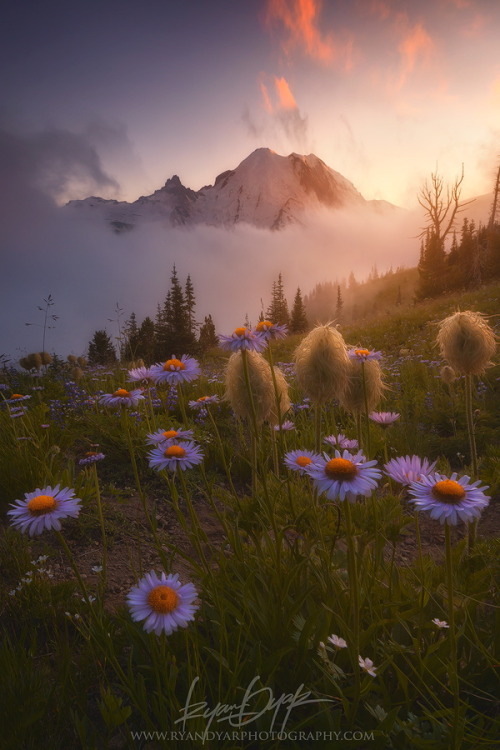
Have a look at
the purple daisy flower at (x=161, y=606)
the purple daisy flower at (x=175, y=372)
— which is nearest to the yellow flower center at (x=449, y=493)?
the purple daisy flower at (x=161, y=606)

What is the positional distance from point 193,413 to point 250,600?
4616mm

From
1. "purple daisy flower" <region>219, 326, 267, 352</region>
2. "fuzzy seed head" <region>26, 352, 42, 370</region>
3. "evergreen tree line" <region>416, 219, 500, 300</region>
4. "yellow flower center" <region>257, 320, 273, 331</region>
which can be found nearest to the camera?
"purple daisy flower" <region>219, 326, 267, 352</region>

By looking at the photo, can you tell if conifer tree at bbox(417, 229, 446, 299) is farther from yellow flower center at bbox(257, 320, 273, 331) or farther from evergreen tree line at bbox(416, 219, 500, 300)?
yellow flower center at bbox(257, 320, 273, 331)

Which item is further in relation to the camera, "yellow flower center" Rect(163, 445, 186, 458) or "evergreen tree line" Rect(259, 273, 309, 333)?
"evergreen tree line" Rect(259, 273, 309, 333)

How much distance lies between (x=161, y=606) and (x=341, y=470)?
31.0 inches

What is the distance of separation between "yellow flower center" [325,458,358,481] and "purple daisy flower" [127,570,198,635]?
2.20 feet

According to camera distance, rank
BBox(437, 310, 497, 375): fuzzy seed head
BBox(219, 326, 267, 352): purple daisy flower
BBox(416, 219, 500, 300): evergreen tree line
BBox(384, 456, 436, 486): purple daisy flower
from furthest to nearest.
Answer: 1. BBox(416, 219, 500, 300): evergreen tree line
2. BBox(437, 310, 497, 375): fuzzy seed head
3. BBox(219, 326, 267, 352): purple daisy flower
4. BBox(384, 456, 436, 486): purple daisy flower

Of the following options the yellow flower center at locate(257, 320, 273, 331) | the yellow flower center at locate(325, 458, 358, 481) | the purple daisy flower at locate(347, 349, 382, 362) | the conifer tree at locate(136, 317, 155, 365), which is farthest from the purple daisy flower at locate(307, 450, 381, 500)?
the conifer tree at locate(136, 317, 155, 365)

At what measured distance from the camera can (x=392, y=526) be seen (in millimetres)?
2271

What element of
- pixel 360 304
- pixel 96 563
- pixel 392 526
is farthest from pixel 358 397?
pixel 360 304

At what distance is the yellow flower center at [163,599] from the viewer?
1.34m

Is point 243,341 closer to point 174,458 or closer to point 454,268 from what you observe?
point 174,458

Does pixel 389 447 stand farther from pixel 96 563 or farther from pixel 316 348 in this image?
pixel 96 563

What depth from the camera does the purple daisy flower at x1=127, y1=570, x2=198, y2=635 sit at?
130 centimetres
